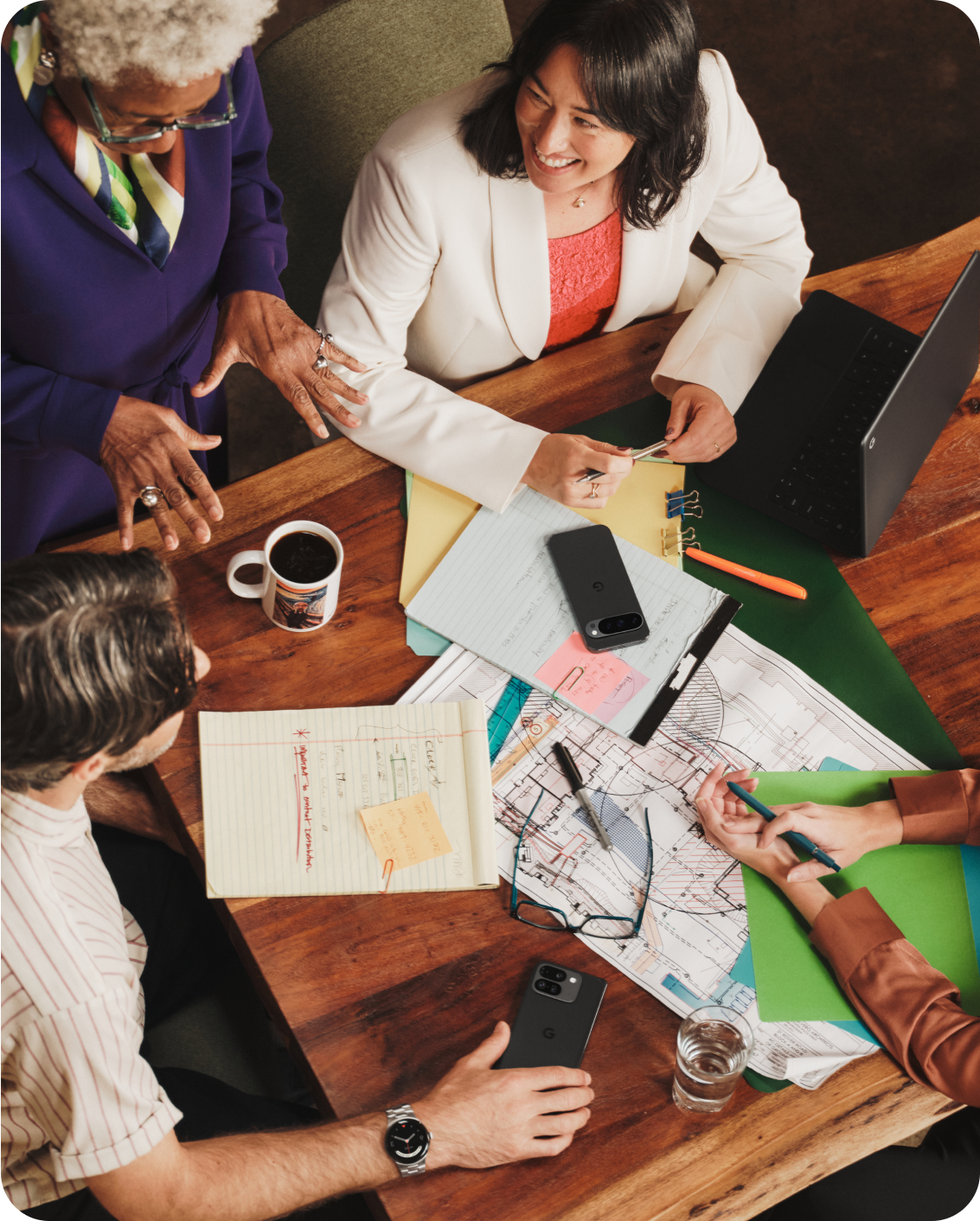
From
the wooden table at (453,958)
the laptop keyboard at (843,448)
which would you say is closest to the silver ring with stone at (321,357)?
the wooden table at (453,958)

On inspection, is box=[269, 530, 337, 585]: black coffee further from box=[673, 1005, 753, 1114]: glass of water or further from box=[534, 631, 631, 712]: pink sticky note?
box=[673, 1005, 753, 1114]: glass of water

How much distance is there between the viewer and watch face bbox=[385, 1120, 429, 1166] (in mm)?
983

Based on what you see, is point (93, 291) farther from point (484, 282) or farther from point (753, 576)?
point (753, 576)

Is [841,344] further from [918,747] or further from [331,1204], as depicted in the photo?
[331,1204]

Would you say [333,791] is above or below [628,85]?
below

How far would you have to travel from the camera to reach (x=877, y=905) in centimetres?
115

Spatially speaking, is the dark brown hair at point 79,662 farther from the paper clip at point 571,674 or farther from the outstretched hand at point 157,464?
the paper clip at point 571,674

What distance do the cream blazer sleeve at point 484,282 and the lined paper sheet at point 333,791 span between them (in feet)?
1.19

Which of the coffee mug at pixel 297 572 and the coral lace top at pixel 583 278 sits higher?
the coral lace top at pixel 583 278

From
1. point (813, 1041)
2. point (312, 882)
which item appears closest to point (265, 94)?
point (312, 882)

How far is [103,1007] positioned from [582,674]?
0.67 meters

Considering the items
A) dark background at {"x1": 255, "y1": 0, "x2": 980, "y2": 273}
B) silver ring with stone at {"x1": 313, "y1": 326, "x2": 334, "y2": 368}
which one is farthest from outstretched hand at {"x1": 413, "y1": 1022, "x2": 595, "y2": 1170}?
dark background at {"x1": 255, "y1": 0, "x2": 980, "y2": 273}

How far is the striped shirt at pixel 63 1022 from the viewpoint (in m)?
0.93

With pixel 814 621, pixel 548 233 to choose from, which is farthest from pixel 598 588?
pixel 548 233
